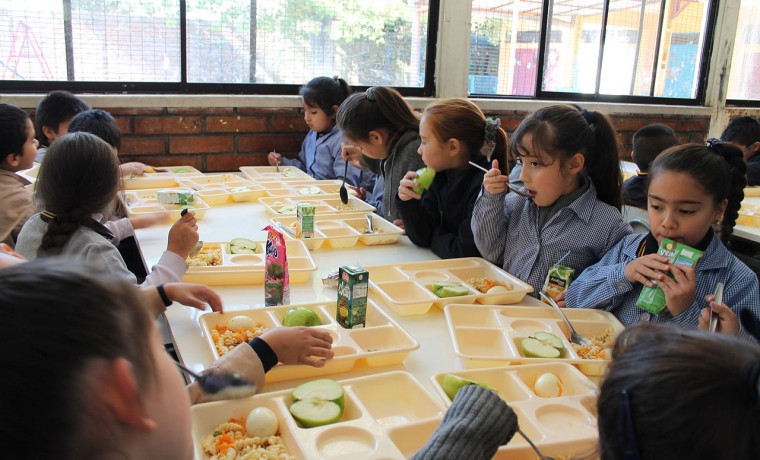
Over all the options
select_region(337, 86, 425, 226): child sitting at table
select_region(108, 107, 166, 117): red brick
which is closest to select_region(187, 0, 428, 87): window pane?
select_region(108, 107, 166, 117): red brick

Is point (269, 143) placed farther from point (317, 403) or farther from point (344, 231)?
point (317, 403)

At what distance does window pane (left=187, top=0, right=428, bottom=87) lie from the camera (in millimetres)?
3652

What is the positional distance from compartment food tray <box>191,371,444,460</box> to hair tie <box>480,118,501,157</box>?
1.22 metres

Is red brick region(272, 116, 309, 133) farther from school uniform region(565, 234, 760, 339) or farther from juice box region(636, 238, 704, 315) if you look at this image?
juice box region(636, 238, 704, 315)

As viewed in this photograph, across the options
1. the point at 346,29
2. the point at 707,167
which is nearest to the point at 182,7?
the point at 346,29

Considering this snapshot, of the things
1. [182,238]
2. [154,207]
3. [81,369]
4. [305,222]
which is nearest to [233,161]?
[154,207]

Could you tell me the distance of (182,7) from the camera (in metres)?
3.53

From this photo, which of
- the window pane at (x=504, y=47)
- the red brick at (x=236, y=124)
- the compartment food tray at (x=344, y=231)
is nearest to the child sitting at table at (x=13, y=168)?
the compartment food tray at (x=344, y=231)

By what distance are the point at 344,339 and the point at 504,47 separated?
11.7 ft

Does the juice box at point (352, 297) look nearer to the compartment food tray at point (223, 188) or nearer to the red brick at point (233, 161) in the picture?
the compartment food tray at point (223, 188)

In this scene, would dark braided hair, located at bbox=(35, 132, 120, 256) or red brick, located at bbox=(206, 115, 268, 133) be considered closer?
dark braided hair, located at bbox=(35, 132, 120, 256)

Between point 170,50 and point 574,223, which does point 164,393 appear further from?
point 170,50

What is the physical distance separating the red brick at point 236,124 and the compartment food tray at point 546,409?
2870 mm

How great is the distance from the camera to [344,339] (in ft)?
4.40
